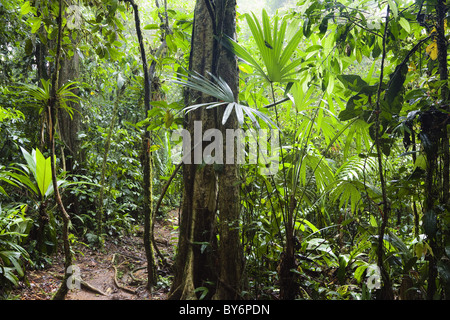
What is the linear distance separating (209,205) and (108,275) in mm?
1626

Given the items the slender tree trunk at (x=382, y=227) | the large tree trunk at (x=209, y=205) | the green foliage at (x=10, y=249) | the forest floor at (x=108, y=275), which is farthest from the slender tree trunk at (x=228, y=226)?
the green foliage at (x=10, y=249)

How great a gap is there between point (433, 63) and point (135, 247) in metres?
3.78

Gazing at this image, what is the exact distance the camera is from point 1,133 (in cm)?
334

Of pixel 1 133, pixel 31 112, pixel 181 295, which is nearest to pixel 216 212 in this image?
pixel 181 295

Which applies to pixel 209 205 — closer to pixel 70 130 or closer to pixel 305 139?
pixel 305 139

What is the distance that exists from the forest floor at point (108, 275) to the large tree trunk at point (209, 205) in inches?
19.1

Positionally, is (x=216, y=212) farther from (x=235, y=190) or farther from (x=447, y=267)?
(x=447, y=267)

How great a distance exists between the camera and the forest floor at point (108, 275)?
2555 mm

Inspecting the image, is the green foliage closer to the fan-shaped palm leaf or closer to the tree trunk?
the tree trunk

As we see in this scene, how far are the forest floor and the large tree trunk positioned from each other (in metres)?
0.49

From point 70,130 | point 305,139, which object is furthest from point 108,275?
point 305,139

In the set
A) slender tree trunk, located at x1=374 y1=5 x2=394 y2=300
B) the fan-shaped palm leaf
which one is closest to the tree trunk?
the fan-shaped palm leaf

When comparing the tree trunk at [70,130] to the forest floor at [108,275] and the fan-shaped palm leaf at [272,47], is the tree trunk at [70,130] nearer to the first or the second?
the forest floor at [108,275]

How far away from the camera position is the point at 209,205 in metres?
2.21
